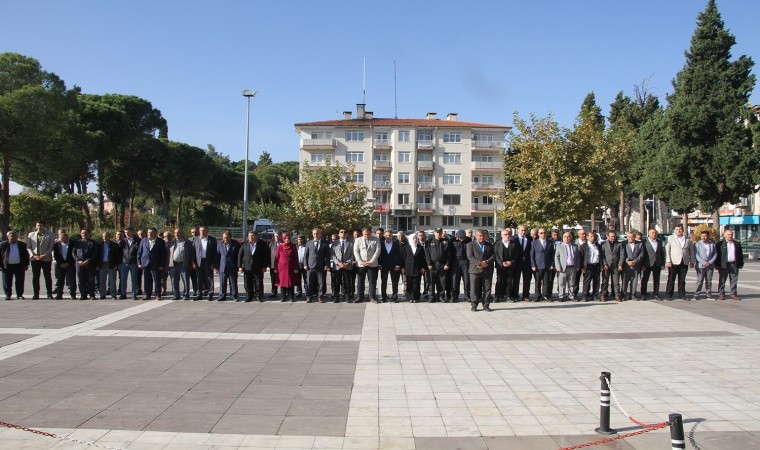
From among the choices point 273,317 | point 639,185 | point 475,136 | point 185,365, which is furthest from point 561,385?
point 475,136

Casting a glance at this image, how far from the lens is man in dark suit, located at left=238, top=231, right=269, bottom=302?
14.3m

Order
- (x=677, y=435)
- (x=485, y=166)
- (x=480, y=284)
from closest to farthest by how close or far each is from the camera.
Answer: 1. (x=677, y=435)
2. (x=480, y=284)
3. (x=485, y=166)

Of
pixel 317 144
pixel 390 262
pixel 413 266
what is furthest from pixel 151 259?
pixel 317 144

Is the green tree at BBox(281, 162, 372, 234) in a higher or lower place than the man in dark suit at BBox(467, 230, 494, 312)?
higher

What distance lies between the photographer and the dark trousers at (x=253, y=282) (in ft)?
47.1

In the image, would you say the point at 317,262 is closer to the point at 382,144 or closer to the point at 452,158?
the point at 382,144

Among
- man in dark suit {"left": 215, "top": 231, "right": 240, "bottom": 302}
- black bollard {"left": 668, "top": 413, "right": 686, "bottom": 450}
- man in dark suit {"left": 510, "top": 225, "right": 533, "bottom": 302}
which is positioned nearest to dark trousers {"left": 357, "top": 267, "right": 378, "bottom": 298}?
man in dark suit {"left": 215, "top": 231, "right": 240, "bottom": 302}

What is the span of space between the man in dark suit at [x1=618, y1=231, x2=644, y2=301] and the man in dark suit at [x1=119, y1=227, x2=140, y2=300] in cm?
1231

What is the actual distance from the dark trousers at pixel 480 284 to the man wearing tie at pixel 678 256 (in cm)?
527

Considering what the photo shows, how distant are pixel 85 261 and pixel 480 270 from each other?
960 cm

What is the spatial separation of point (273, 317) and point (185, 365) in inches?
169

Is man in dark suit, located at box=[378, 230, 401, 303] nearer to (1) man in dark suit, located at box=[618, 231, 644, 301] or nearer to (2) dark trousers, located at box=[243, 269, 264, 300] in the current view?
(2) dark trousers, located at box=[243, 269, 264, 300]

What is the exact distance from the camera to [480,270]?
12.8 meters

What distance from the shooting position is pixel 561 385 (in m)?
6.65
